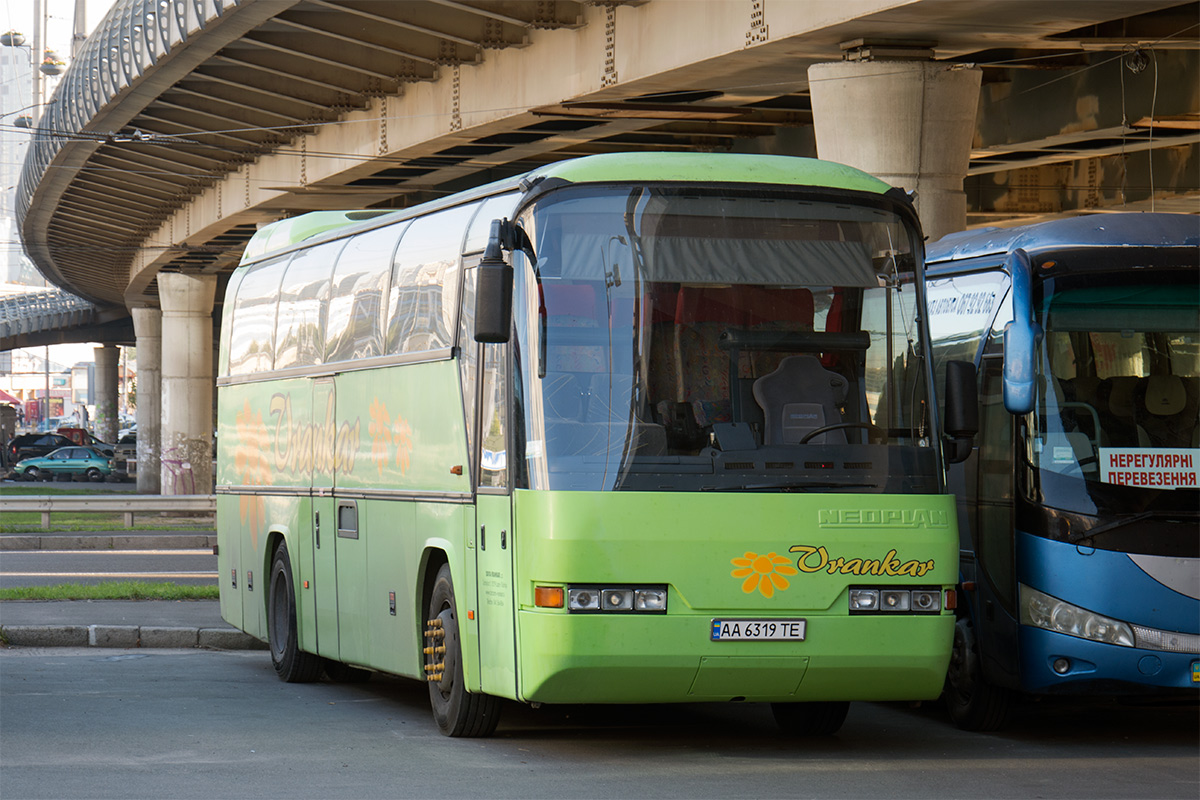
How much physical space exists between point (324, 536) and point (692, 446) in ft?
14.0

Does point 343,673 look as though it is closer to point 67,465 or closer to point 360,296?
point 360,296

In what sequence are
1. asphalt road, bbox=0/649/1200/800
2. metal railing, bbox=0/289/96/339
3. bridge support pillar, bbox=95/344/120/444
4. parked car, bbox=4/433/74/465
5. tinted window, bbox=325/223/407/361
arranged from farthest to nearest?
bridge support pillar, bbox=95/344/120/444 < metal railing, bbox=0/289/96/339 < parked car, bbox=4/433/74/465 < tinted window, bbox=325/223/407/361 < asphalt road, bbox=0/649/1200/800

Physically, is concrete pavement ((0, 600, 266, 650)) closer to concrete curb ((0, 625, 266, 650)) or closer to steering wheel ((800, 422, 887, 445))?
concrete curb ((0, 625, 266, 650))

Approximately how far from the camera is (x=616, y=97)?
19438 millimetres

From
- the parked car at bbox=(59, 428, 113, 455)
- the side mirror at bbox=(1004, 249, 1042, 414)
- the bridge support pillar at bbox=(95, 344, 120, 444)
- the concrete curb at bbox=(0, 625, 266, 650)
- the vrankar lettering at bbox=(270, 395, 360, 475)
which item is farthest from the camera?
the bridge support pillar at bbox=(95, 344, 120, 444)

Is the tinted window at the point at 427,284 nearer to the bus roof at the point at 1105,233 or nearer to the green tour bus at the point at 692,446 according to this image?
the green tour bus at the point at 692,446

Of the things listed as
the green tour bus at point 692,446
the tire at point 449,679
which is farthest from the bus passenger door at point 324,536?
the green tour bus at point 692,446

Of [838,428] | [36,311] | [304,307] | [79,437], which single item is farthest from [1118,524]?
[36,311]

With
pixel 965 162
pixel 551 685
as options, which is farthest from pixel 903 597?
pixel 965 162

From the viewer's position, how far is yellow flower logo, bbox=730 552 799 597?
327 inches

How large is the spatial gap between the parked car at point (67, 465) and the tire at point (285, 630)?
56114 millimetres

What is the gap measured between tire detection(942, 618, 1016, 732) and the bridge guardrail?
21.4 meters

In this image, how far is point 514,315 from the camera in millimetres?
8594

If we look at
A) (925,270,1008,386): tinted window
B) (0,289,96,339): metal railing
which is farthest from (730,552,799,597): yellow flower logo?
(0,289,96,339): metal railing
